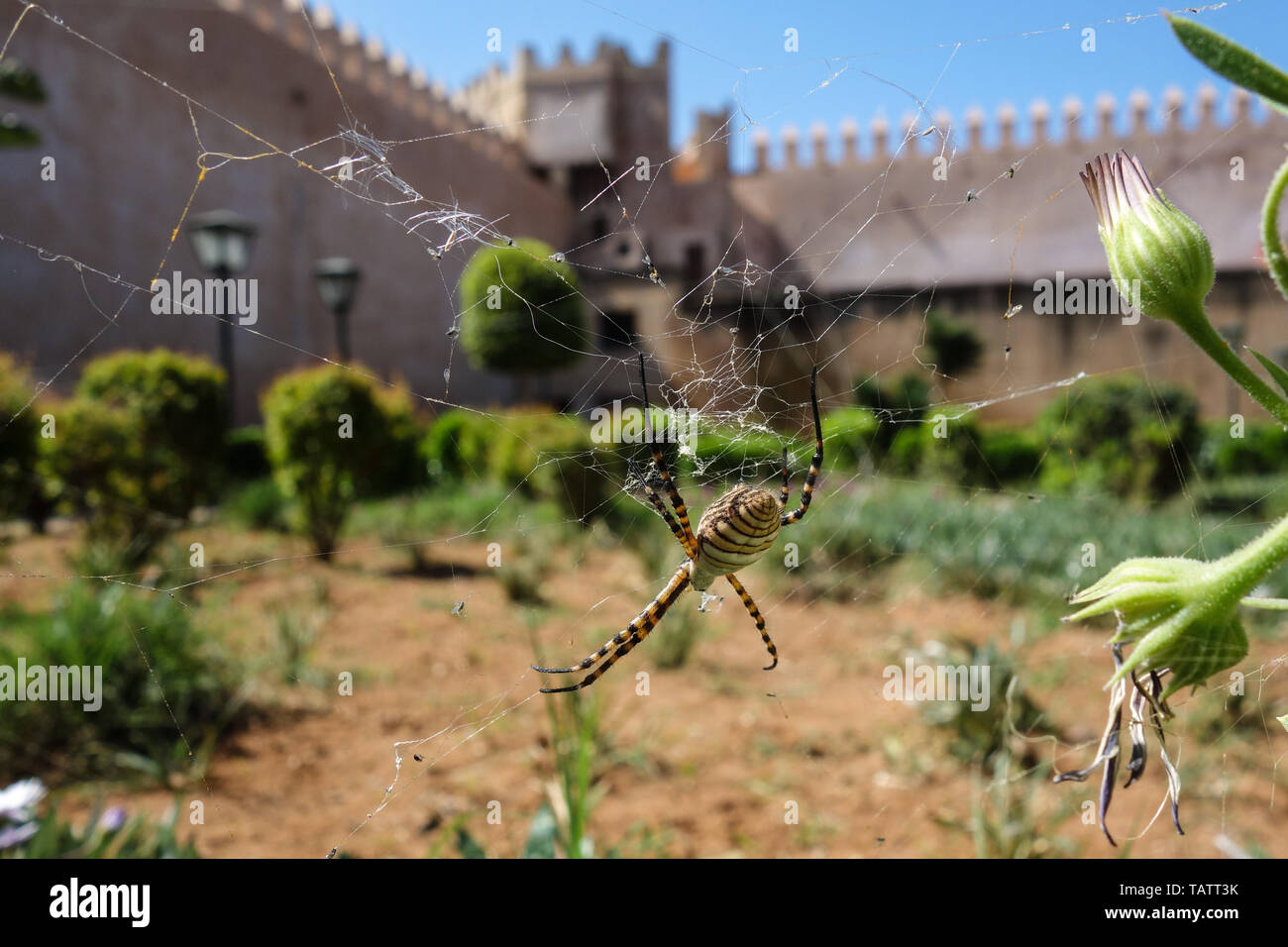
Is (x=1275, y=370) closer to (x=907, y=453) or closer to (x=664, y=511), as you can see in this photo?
(x=664, y=511)

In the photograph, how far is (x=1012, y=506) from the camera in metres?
9.27

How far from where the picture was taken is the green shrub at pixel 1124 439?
1325 cm

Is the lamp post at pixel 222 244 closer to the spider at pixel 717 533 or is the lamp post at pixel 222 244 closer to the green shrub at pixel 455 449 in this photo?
the green shrub at pixel 455 449

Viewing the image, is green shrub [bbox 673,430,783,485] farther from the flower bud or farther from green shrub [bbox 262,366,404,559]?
green shrub [bbox 262,366,404,559]

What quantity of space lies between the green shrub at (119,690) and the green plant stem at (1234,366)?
4.29 m

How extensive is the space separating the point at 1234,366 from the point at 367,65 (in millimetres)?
30205

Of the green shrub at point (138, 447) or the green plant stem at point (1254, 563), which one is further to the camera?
the green shrub at point (138, 447)

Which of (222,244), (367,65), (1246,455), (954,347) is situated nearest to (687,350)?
(222,244)

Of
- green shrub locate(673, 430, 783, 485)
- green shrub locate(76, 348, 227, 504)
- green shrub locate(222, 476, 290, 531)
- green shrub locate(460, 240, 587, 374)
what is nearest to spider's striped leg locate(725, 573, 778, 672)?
green shrub locate(673, 430, 783, 485)

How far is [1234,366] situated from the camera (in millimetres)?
678

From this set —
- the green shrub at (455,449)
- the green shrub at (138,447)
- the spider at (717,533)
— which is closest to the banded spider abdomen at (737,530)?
the spider at (717,533)

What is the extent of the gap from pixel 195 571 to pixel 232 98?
17173mm

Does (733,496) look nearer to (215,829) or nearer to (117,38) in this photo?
(215,829)

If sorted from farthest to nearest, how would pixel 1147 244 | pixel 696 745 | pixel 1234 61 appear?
pixel 696 745 < pixel 1147 244 < pixel 1234 61
